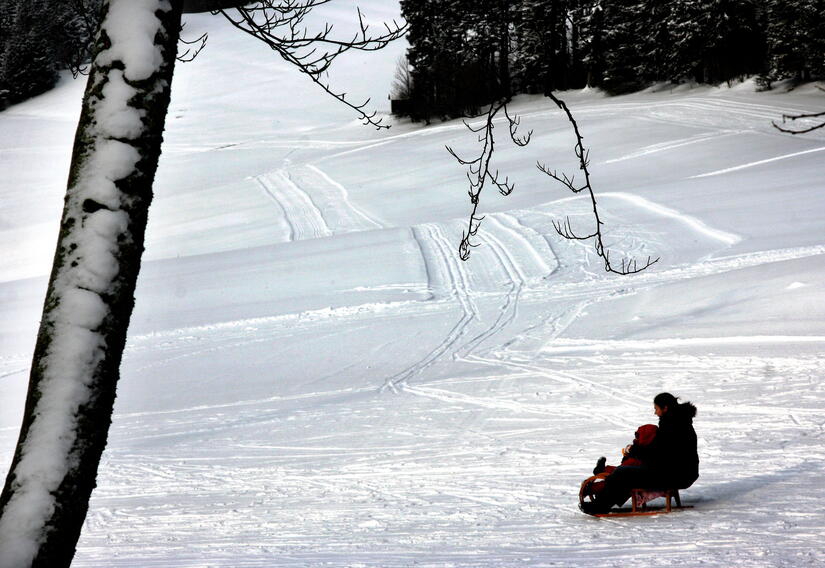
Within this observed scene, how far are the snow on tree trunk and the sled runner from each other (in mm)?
6675

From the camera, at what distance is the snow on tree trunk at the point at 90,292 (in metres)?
2.24

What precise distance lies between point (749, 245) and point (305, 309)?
9.99 metres

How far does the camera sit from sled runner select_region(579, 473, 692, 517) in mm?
8172

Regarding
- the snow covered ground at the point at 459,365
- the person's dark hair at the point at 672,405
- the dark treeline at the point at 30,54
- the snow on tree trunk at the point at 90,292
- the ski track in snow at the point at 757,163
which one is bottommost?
the snow covered ground at the point at 459,365

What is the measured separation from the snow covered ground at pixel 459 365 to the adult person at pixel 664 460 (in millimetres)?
287

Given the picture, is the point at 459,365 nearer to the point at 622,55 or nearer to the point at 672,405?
the point at 672,405

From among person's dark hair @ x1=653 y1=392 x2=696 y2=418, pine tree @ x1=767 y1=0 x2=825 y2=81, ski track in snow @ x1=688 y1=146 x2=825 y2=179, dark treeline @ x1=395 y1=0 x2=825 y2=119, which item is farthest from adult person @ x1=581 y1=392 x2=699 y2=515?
pine tree @ x1=767 y1=0 x2=825 y2=81

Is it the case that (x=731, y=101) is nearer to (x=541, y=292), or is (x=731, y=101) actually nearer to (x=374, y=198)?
(x=374, y=198)

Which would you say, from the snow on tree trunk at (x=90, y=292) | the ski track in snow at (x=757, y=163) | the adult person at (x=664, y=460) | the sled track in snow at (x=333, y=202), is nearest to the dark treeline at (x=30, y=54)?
the sled track in snow at (x=333, y=202)

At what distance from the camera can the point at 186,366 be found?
16.3m

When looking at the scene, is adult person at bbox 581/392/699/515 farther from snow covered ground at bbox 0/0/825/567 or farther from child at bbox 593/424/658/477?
snow covered ground at bbox 0/0/825/567

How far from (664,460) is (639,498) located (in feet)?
1.92

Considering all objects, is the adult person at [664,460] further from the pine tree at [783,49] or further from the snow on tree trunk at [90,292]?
the pine tree at [783,49]

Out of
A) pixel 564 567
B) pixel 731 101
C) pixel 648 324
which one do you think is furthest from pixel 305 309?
pixel 731 101
